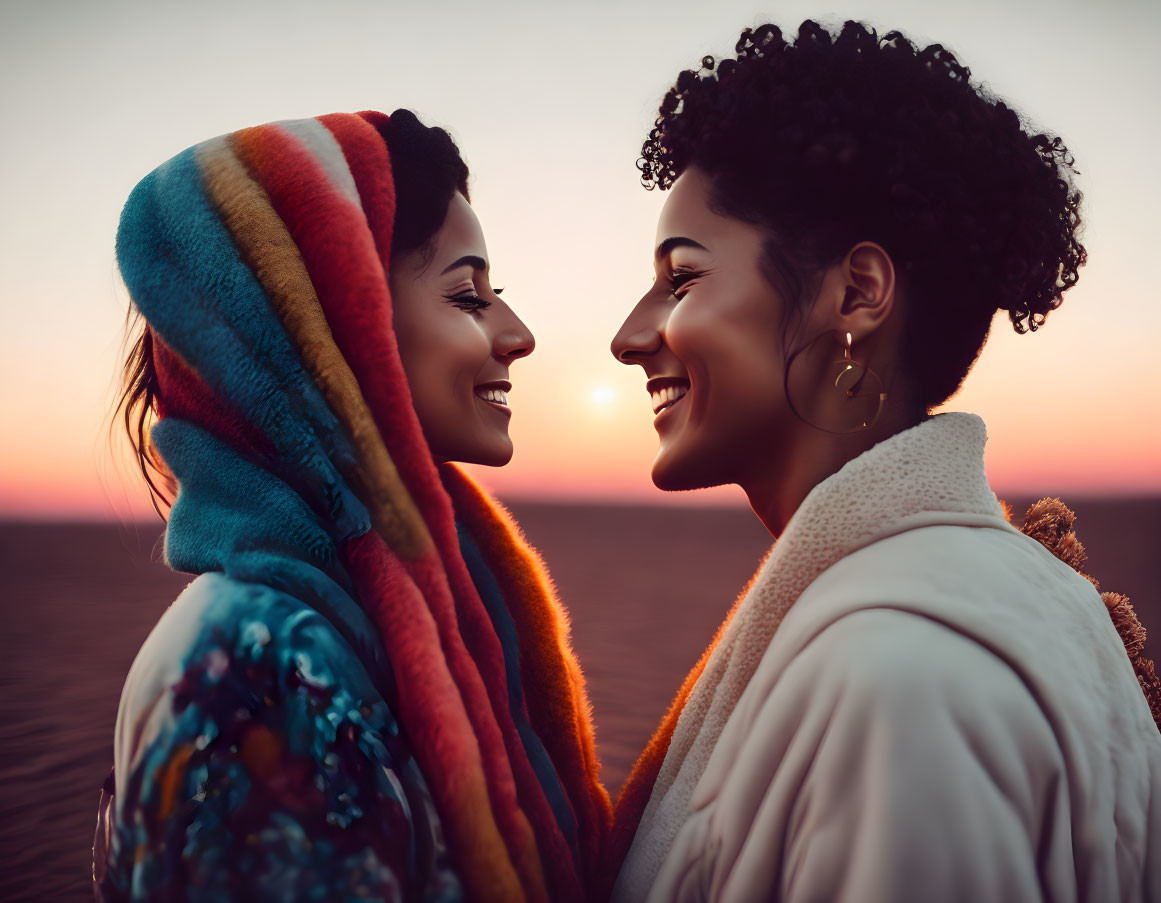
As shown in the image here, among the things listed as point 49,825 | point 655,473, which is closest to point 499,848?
point 655,473

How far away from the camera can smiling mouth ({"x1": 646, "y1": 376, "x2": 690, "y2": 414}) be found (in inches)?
78.9

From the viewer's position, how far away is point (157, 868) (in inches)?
50.6

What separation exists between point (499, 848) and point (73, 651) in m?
14.3

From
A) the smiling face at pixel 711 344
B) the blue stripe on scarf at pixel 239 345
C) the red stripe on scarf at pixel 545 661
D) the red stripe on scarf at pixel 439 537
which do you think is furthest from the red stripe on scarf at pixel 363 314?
the smiling face at pixel 711 344

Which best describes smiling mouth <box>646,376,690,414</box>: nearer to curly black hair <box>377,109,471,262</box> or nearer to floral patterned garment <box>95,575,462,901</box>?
curly black hair <box>377,109,471,262</box>

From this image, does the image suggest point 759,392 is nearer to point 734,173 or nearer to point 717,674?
point 734,173

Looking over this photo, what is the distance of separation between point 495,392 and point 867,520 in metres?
1.16

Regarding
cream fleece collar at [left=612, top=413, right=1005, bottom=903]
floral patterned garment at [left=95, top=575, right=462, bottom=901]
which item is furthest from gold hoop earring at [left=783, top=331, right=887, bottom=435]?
floral patterned garment at [left=95, top=575, right=462, bottom=901]

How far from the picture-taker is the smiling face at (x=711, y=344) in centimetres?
183

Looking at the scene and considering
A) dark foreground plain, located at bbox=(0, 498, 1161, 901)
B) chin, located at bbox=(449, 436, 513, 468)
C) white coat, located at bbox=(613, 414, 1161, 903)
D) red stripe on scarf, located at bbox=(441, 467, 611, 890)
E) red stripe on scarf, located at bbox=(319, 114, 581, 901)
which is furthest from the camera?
dark foreground plain, located at bbox=(0, 498, 1161, 901)

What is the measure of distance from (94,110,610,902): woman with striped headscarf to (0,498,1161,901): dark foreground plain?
0.68 meters

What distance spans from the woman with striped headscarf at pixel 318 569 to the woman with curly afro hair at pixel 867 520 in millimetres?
433

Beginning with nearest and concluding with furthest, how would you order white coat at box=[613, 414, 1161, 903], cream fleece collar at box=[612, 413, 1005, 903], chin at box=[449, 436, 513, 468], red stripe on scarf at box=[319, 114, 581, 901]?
white coat at box=[613, 414, 1161, 903]
cream fleece collar at box=[612, 413, 1005, 903]
red stripe on scarf at box=[319, 114, 581, 901]
chin at box=[449, 436, 513, 468]

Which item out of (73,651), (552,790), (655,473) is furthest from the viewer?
(73,651)
